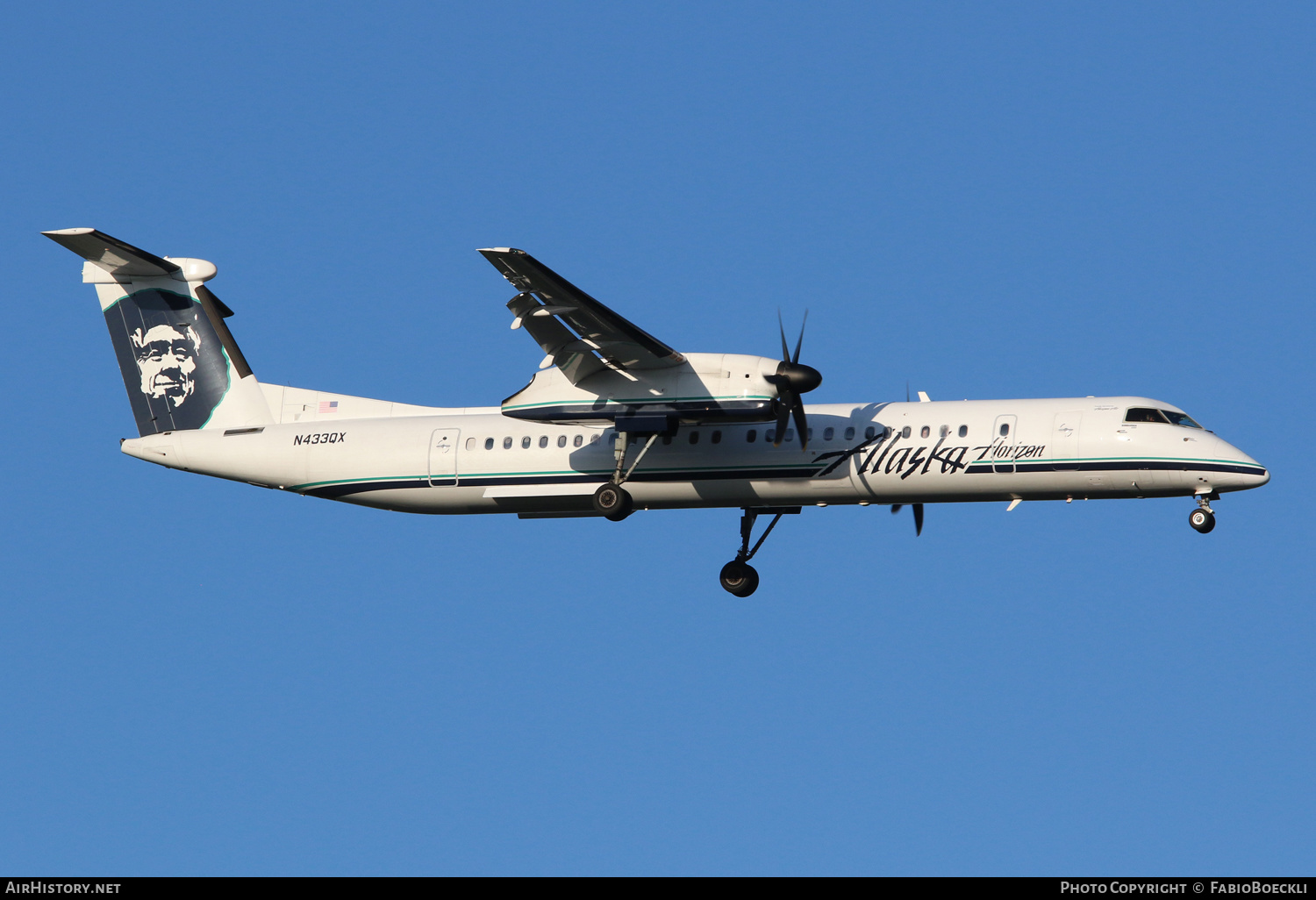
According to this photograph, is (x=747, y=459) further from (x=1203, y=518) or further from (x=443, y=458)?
(x=1203, y=518)

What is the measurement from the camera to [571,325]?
2150cm

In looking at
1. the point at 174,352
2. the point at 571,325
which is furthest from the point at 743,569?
the point at 174,352

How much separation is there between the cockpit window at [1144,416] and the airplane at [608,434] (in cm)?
3

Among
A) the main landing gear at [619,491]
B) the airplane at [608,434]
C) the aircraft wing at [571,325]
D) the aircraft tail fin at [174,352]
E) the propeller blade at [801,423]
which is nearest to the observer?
the aircraft wing at [571,325]

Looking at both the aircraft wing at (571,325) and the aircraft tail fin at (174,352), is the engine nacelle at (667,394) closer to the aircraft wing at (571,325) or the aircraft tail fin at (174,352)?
the aircraft wing at (571,325)

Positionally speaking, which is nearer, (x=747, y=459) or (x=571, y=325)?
(x=571, y=325)

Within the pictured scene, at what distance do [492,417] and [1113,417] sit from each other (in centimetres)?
994

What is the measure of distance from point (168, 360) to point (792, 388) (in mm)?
11340

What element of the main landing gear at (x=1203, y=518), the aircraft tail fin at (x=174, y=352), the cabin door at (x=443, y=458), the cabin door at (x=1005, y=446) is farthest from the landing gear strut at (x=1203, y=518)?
the aircraft tail fin at (x=174, y=352)

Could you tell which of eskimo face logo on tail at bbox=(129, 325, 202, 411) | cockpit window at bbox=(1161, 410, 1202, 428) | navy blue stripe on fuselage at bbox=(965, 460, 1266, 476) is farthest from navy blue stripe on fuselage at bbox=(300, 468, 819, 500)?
cockpit window at bbox=(1161, 410, 1202, 428)

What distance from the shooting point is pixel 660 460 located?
23.2 m

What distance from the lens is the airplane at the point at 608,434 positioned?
21.5 meters
